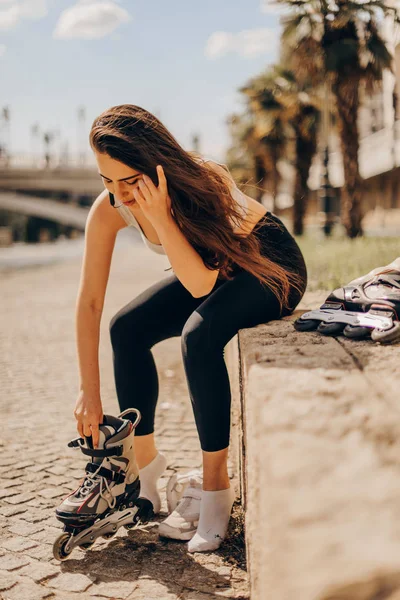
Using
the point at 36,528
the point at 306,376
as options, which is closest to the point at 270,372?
the point at 306,376

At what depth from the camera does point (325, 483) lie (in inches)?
54.7

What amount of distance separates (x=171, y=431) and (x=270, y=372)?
2.48 m

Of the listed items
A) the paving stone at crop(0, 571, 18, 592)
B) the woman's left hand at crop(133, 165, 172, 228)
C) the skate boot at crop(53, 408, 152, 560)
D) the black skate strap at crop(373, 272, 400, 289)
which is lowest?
the paving stone at crop(0, 571, 18, 592)

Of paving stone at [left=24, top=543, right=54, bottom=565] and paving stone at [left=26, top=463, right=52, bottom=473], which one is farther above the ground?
paving stone at [left=24, top=543, right=54, bottom=565]

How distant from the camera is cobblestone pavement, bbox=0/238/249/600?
2.08 metres

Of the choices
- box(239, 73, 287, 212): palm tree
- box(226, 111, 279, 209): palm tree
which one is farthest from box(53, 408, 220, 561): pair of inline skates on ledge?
box(226, 111, 279, 209): palm tree

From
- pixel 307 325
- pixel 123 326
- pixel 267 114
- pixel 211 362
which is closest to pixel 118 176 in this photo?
pixel 123 326

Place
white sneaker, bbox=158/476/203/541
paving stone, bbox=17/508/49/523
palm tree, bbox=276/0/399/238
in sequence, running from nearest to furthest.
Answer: white sneaker, bbox=158/476/203/541 → paving stone, bbox=17/508/49/523 → palm tree, bbox=276/0/399/238

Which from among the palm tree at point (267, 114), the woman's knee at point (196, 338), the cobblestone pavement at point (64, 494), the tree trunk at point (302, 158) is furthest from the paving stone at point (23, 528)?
the tree trunk at point (302, 158)

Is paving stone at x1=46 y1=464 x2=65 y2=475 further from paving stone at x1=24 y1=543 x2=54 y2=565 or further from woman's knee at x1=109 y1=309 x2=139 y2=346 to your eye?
woman's knee at x1=109 y1=309 x2=139 y2=346

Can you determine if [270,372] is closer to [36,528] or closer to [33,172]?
[36,528]

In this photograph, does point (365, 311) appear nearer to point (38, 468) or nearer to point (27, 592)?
point (27, 592)

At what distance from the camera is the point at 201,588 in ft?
6.73

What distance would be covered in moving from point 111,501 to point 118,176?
109 centimetres
